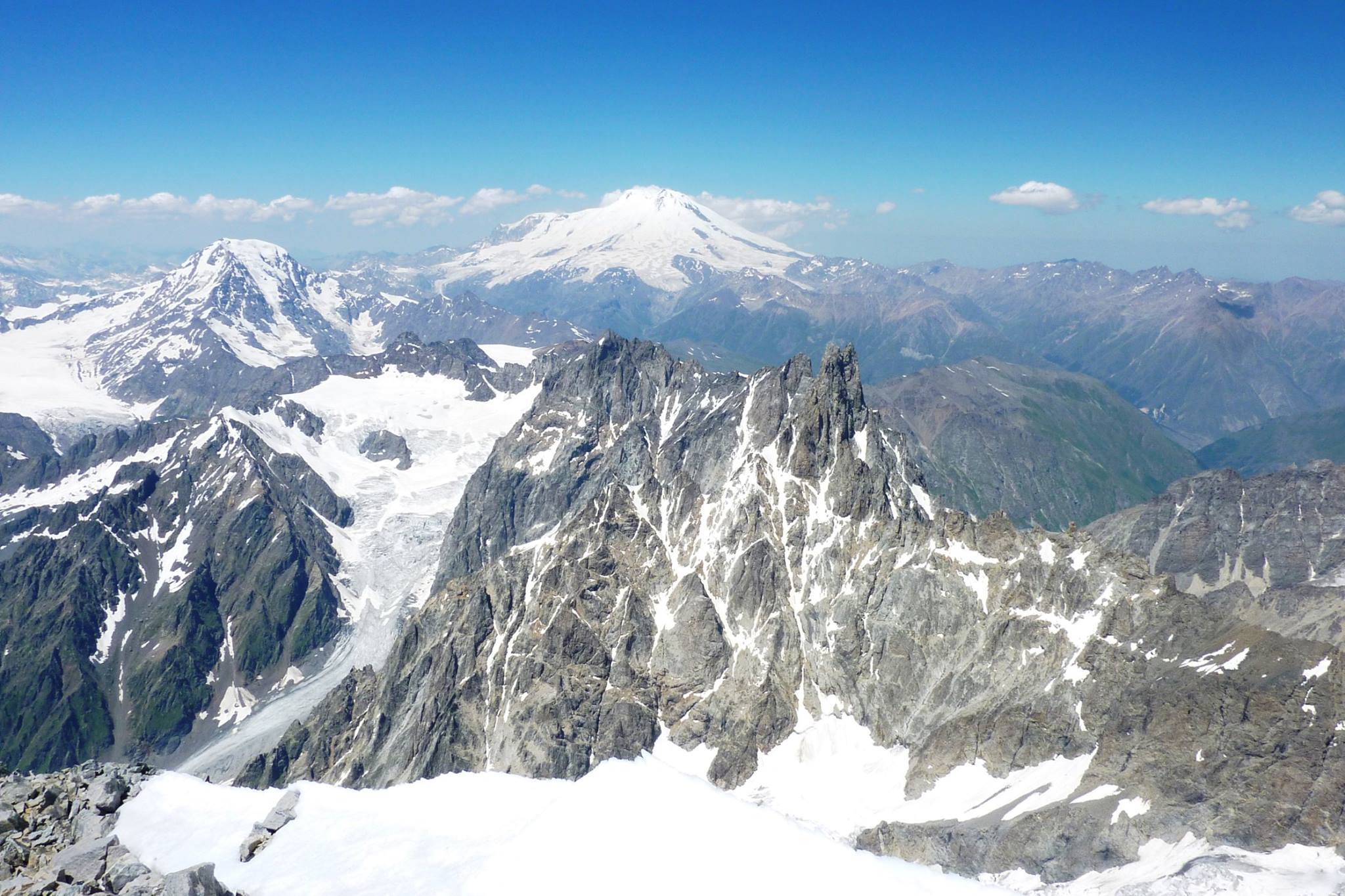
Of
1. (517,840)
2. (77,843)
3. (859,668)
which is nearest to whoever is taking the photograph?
(517,840)

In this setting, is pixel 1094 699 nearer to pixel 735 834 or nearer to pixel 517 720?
pixel 517 720

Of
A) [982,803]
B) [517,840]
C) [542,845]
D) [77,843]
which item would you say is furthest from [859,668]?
[542,845]

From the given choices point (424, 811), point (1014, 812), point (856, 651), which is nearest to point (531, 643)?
point (856, 651)

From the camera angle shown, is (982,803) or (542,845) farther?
(982,803)

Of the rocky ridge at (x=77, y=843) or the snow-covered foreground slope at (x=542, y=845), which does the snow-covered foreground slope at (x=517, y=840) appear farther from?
the rocky ridge at (x=77, y=843)

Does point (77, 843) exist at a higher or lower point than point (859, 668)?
higher

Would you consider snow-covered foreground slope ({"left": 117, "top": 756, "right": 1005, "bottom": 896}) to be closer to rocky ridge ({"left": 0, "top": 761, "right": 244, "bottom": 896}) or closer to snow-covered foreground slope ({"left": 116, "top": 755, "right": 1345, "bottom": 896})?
snow-covered foreground slope ({"left": 116, "top": 755, "right": 1345, "bottom": 896})

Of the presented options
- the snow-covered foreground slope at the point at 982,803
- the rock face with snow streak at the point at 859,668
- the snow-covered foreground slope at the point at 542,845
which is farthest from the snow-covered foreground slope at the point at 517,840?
the rock face with snow streak at the point at 859,668

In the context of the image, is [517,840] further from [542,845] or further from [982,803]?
[982,803]
